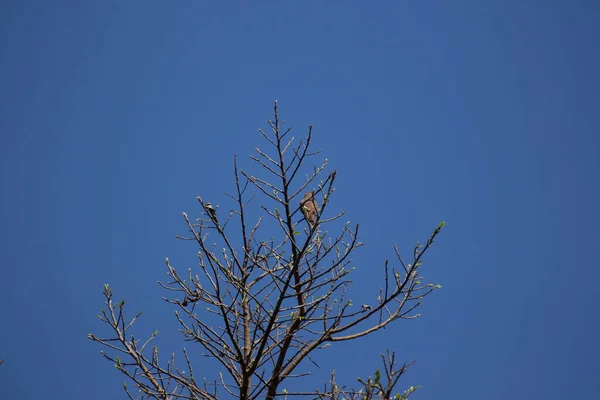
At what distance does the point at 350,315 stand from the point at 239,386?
0.83 metres

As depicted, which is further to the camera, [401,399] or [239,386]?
[239,386]

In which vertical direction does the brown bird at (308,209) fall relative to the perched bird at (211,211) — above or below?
above

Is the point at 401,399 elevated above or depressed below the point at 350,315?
below

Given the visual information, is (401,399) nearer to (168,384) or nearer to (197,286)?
(197,286)

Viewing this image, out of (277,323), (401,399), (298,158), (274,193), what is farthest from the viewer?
(277,323)

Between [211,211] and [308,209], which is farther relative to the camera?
[308,209]

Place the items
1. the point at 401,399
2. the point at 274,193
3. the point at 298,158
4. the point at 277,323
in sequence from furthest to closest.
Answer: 1. the point at 277,323
2. the point at 274,193
3. the point at 298,158
4. the point at 401,399

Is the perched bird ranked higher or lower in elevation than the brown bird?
lower

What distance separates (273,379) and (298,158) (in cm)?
142

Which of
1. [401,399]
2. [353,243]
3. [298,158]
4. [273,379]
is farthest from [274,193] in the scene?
[401,399]

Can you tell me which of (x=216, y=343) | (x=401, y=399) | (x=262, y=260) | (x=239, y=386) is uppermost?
(x=262, y=260)

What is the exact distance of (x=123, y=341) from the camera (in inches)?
164

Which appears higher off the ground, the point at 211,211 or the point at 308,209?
the point at 308,209

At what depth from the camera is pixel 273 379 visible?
3.80 meters
